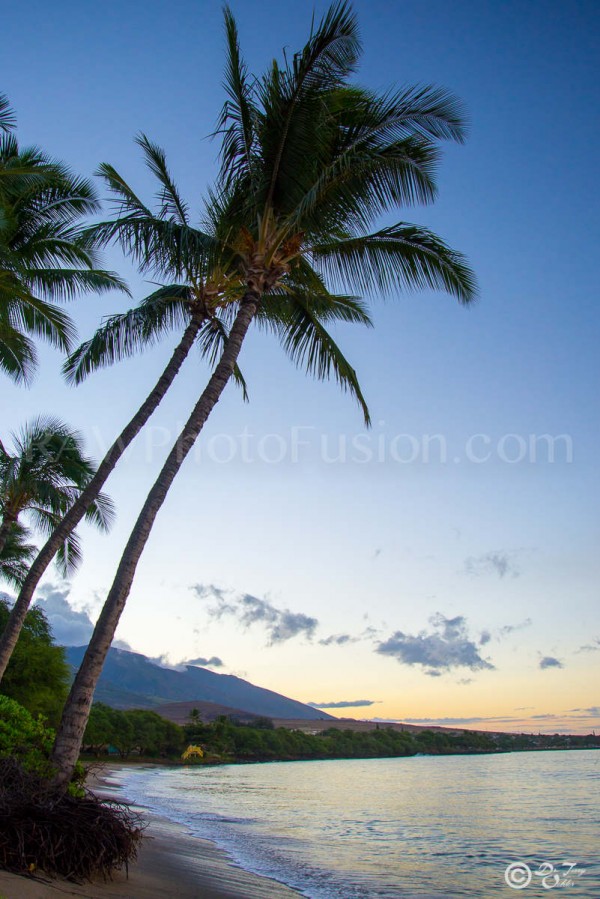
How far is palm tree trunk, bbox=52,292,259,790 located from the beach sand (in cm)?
128

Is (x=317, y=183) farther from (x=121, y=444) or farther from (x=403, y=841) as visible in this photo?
(x=403, y=841)

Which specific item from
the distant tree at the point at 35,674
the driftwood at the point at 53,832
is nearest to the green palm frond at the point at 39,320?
the driftwood at the point at 53,832

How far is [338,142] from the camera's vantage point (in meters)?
11.6

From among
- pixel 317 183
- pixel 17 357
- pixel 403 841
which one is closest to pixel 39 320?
pixel 17 357

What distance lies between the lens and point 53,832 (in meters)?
6.49

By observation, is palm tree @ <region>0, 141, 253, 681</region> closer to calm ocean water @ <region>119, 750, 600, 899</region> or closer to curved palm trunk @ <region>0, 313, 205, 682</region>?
curved palm trunk @ <region>0, 313, 205, 682</region>

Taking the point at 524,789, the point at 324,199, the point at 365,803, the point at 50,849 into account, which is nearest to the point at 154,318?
the point at 324,199

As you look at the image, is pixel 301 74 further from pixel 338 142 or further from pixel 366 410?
pixel 366 410

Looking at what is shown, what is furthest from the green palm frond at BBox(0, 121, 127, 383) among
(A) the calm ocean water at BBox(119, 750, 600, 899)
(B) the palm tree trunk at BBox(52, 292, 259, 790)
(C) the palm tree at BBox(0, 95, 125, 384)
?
(A) the calm ocean water at BBox(119, 750, 600, 899)

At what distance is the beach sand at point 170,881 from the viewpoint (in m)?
5.73

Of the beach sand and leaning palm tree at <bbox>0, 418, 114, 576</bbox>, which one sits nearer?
the beach sand

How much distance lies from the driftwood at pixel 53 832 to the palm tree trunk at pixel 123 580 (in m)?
0.47

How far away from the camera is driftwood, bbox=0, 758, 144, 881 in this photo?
6.24m

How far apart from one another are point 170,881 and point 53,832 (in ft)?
10.6
